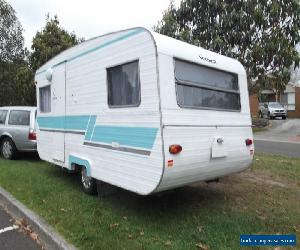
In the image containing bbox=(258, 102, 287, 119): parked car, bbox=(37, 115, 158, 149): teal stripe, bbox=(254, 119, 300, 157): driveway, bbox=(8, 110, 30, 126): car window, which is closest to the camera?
bbox=(37, 115, 158, 149): teal stripe

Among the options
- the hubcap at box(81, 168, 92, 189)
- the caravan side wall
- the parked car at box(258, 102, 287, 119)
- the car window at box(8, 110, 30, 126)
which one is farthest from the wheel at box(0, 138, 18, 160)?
the parked car at box(258, 102, 287, 119)

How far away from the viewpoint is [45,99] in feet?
28.3

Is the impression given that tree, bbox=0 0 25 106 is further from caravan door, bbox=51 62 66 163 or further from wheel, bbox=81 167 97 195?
wheel, bbox=81 167 97 195

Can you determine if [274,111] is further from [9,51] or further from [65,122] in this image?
[65,122]

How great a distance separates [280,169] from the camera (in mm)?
9086

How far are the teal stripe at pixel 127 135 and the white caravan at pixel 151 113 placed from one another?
0.01 meters

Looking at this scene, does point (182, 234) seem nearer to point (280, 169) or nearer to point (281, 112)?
→ point (280, 169)

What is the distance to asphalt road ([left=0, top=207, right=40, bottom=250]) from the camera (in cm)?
503

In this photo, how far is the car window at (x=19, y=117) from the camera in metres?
10.9

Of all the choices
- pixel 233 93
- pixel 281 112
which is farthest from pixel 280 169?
pixel 281 112

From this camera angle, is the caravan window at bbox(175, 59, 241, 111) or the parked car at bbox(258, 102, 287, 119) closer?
the caravan window at bbox(175, 59, 241, 111)

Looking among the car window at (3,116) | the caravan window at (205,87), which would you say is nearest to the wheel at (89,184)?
the caravan window at (205,87)

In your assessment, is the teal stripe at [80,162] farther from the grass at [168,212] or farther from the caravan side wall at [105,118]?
the grass at [168,212]

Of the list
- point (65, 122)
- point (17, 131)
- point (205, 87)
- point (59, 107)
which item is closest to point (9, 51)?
point (17, 131)
